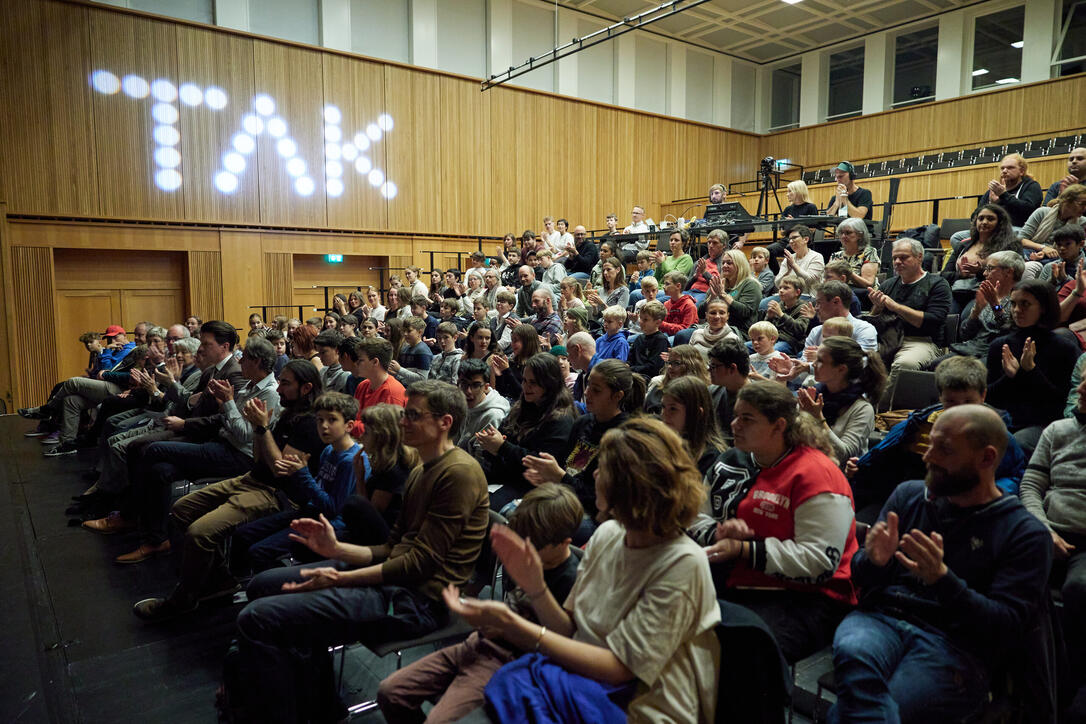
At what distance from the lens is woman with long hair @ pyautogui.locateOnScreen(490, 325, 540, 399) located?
4.36 meters

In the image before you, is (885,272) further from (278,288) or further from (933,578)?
(278,288)

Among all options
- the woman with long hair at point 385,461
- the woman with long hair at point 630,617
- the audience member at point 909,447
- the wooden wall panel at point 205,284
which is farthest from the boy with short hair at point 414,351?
the wooden wall panel at point 205,284

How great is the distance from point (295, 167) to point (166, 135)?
5.92 ft

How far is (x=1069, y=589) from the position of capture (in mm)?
1963

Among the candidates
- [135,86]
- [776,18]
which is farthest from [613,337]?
[776,18]

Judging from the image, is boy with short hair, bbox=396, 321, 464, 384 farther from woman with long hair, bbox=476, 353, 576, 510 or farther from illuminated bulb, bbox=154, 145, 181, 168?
illuminated bulb, bbox=154, 145, 181, 168

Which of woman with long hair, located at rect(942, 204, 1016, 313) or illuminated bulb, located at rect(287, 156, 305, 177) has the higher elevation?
illuminated bulb, located at rect(287, 156, 305, 177)

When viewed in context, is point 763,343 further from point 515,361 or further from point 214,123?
point 214,123

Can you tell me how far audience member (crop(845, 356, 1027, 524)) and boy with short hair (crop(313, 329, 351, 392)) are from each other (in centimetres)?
343

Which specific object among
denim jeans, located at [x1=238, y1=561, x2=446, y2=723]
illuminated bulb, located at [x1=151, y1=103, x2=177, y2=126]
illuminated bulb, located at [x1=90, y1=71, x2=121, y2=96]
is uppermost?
illuminated bulb, located at [x1=90, y1=71, x2=121, y2=96]

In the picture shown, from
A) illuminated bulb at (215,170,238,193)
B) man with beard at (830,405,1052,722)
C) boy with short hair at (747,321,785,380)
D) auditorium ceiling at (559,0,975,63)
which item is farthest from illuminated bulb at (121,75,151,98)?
man with beard at (830,405,1052,722)

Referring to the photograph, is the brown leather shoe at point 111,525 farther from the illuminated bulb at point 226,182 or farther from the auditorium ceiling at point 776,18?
the auditorium ceiling at point 776,18

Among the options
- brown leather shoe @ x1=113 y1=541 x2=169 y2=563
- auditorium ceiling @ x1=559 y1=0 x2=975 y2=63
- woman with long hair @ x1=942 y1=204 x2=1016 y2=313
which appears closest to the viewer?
brown leather shoe @ x1=113 y1=541 x2=169 y2=563

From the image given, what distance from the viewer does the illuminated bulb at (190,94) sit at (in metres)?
9.80
